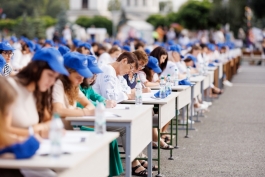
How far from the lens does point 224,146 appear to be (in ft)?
42.7

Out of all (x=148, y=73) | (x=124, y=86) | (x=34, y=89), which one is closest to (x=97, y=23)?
(x=148, y=73)

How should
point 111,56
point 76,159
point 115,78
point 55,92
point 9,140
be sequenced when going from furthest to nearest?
point 111,56 → point 115,78 → point 55,92 → point 9,140 → point 76,159

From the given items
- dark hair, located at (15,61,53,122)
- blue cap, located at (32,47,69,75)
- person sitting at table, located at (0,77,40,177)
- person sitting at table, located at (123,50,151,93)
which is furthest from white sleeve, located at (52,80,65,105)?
person sitting at table, located at (123,50,151,93)

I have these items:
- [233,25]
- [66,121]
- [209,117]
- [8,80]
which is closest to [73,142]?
[8,80]

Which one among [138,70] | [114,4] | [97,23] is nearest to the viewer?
[138,70]

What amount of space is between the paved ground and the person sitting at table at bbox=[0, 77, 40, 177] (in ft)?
15.1

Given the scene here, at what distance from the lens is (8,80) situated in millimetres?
6344

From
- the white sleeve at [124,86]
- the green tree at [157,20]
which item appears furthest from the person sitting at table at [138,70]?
the green tree at [157,20]

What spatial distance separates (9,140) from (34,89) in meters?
0.81

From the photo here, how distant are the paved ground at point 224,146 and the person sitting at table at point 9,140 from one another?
4.61 meters

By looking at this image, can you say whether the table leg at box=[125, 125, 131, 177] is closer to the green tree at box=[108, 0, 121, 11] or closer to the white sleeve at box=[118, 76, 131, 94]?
the white sleeve at box=[118, 76, 131, 94]

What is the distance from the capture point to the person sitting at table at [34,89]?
20.6 feet

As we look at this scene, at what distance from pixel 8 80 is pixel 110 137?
1095 mm

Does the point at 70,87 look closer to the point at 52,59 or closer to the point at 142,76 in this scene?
the point at 52,59
